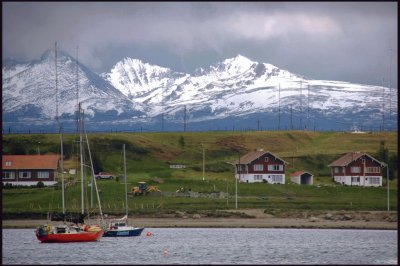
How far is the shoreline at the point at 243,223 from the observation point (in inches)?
5059

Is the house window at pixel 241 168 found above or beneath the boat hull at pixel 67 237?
above

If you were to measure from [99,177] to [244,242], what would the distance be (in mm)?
59856

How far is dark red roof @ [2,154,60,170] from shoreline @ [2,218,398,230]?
38737 mm

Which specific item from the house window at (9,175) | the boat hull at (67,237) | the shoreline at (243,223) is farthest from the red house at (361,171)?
the boat hull at (67,237)

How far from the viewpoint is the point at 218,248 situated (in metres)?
104

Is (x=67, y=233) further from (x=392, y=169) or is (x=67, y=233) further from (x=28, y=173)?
(x=392, y=169)

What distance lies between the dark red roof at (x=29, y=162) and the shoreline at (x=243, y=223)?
38737 millimetres

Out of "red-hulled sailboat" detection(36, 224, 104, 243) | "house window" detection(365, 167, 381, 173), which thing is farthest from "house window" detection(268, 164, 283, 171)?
"red-hulled sailboat" detection(36, 224, 104, 243)

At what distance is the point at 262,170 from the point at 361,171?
57.9 ft

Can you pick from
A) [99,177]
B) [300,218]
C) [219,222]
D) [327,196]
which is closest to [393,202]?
[327,196]

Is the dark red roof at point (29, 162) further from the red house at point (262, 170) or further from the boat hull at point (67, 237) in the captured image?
the boat hull at point (67, 237)

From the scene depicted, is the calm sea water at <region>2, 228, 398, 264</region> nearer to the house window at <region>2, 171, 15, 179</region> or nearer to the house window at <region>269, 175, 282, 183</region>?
the house window at <region>2, 171, 15, 179</region>

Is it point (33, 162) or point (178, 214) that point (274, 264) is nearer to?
point (178, 214)

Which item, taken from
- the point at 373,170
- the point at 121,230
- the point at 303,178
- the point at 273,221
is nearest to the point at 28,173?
the point at 303,178
